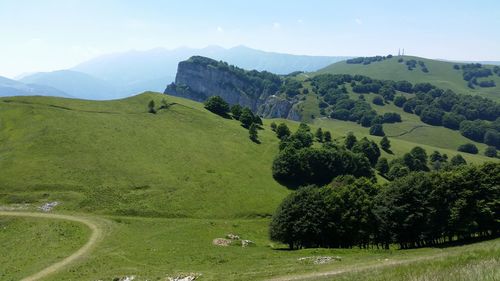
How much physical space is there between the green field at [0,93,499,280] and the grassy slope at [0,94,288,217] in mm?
297

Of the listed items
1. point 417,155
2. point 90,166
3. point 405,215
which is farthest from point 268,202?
point 417,155

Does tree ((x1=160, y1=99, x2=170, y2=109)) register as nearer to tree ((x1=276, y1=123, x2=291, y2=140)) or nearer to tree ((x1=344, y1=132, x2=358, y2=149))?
tree ((x1=276, y1=123, x2=291, y2=140))

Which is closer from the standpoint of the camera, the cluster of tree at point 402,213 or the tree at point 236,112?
the cluster of tree at point 402,213

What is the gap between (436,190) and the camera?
6644cm

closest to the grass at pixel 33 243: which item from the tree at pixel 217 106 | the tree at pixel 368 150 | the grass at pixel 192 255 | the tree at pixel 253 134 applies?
the grass at pixel 192 255

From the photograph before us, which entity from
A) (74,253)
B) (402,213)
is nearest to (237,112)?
(402,213)

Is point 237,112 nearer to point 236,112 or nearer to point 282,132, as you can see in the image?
point 236,112

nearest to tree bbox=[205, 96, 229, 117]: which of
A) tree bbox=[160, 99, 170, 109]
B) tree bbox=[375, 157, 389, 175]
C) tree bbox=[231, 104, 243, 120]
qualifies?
tree bbox=[231, 104, 243, 120]

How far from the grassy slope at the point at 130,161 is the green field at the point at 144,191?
11.7 inches

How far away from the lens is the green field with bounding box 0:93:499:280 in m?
50.6

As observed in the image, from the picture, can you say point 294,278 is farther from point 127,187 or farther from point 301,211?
point 127,187

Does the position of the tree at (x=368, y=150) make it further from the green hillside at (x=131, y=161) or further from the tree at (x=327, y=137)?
the green hillside at (x=131, y=161)

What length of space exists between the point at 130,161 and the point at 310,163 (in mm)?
51665

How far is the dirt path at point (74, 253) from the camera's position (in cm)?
4961
